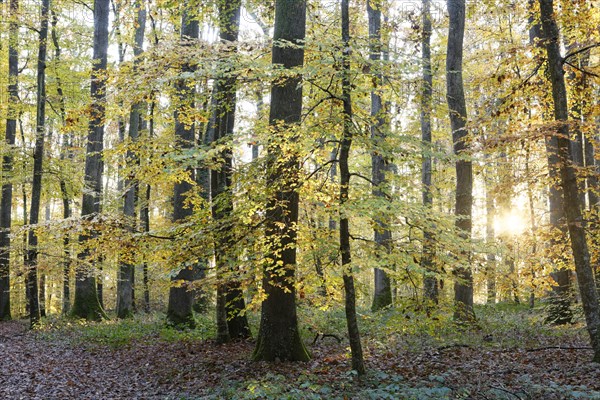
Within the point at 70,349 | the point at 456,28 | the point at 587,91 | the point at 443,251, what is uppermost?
the point at 456,28

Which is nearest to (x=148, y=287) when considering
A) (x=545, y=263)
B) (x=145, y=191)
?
(x=145, y=191)

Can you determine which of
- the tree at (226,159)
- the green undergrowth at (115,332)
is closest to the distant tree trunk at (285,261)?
the tree at (226,159)

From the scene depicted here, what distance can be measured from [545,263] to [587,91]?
336 cm

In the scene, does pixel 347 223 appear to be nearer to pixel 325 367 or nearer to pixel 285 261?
pixel 285 261

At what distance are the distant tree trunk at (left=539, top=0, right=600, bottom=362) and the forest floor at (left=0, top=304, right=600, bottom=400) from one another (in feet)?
2.74

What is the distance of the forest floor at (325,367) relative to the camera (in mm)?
7000

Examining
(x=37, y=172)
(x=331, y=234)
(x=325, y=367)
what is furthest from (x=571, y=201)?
(x=37, y=172)

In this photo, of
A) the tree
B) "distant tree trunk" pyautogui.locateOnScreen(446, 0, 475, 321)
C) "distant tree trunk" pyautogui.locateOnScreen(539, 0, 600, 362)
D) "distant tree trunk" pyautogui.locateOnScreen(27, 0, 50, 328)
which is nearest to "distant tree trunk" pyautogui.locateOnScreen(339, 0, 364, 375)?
the tree

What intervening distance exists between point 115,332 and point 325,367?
825 centimetres

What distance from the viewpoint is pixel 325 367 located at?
28.7ft

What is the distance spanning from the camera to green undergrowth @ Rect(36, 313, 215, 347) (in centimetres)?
1304

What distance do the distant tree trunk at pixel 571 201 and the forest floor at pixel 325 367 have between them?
2.74ft

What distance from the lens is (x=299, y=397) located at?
22.0 feet

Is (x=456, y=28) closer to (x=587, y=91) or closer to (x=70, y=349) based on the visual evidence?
(x=587, y=91)
